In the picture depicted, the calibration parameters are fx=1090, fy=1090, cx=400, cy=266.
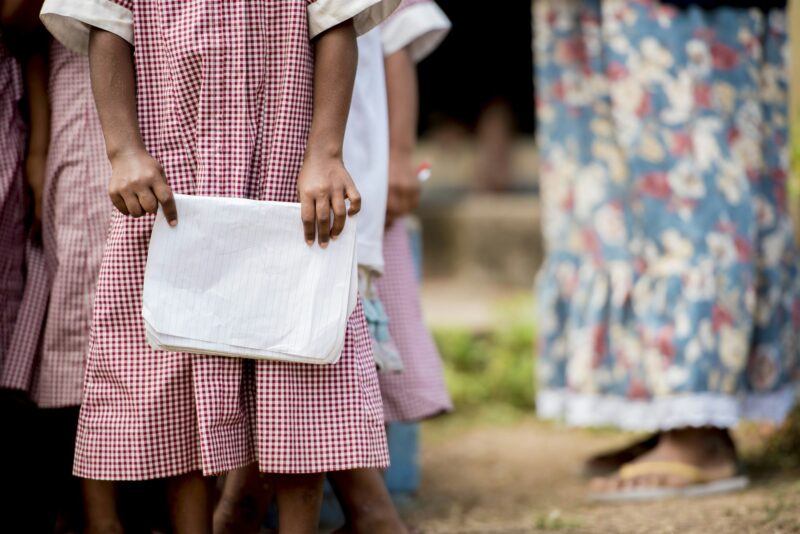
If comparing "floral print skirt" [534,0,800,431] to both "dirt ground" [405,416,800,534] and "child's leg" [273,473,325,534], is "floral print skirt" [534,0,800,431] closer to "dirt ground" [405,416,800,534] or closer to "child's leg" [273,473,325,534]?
"dirt ground" [405,416,800,534]

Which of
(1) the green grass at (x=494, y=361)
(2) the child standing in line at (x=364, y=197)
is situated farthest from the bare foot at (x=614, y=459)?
(2) the child standing in line at (x=364, y=197)

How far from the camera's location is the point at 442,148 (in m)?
12.7

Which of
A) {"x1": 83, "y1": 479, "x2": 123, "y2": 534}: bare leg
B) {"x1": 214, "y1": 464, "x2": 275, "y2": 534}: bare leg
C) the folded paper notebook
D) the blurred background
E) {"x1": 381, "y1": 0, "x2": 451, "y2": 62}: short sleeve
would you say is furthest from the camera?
the blurred background

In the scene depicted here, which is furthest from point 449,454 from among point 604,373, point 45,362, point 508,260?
point 508,260

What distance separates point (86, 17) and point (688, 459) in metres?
1.91

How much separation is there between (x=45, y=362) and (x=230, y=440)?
21.2 inches

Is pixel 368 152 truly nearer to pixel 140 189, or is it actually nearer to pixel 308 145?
pixel 308 145

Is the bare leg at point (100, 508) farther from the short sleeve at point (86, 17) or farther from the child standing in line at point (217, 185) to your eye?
the short sleeve at point (86, 17)

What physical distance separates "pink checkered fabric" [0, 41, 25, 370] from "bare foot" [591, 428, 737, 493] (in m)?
1.59

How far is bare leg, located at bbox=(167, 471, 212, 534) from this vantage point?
192 centimetres

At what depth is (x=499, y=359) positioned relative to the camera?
460cm

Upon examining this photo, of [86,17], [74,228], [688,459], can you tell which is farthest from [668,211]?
[86,17]

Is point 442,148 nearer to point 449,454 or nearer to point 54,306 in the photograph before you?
point 449,454

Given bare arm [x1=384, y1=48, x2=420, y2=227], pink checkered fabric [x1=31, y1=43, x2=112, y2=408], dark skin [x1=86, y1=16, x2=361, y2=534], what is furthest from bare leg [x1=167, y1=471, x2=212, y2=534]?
bare arm [x1=384, y1=48, x2=420, y2=227]
